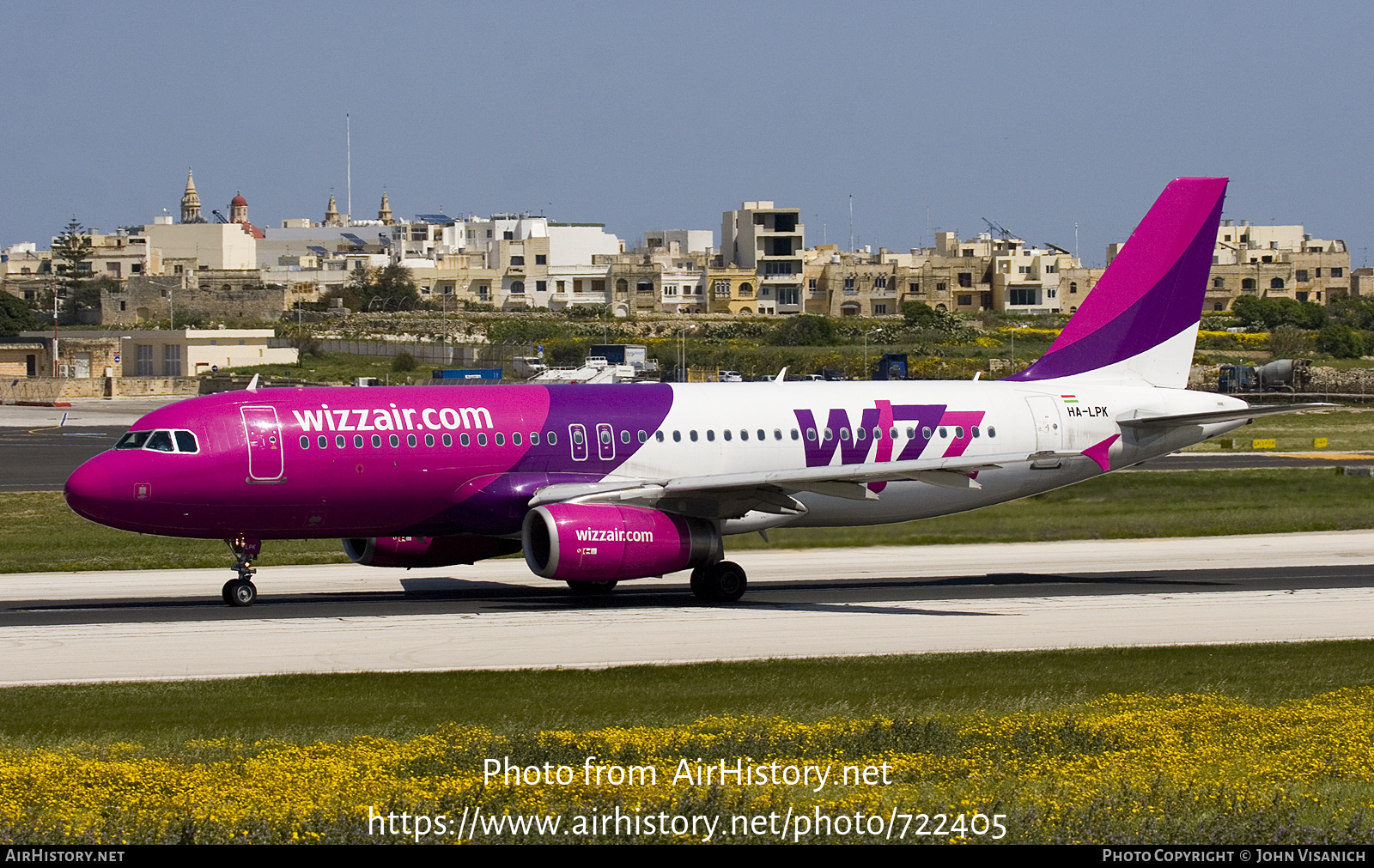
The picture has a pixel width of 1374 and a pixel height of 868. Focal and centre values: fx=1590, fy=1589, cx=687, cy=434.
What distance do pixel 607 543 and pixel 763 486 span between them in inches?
132

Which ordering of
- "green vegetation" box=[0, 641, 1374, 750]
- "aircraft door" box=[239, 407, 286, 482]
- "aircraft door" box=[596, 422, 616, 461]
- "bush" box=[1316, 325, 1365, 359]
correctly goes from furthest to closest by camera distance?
"bush" box=[1316, 325, 1365, 359] < "aircraft door" box=[596, 422, 616, 461] < "aircraft door" box=[239, 407, 286, 482] < "green vegetation" box=[0, 641, 1374, 750]

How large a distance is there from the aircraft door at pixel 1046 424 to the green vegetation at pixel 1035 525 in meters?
5.72

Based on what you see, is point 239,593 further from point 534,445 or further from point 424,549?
point 534,445

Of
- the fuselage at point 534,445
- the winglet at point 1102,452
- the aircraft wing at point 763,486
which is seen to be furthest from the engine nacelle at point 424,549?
the winglet at point 1102,452

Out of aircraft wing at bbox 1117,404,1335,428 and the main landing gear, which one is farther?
aircraft wing at bbox 1117,404,1335,428

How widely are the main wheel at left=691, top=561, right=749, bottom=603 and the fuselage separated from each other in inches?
98.4

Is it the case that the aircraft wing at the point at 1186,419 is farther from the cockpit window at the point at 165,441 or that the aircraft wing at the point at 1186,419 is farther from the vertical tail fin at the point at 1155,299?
the cockpit window at the point at 165,441

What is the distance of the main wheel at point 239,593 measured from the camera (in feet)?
106

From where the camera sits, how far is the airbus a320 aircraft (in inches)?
1236

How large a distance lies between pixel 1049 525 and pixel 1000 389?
26.9 feet

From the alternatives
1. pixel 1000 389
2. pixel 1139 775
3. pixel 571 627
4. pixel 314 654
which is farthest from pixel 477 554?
pixel 1139 775

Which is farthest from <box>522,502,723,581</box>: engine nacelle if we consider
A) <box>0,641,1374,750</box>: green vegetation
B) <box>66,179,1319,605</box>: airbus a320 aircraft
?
<box>0,641,1374,750</box>: green vegetation

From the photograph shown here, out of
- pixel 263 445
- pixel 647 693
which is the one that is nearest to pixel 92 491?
pixel 263 445

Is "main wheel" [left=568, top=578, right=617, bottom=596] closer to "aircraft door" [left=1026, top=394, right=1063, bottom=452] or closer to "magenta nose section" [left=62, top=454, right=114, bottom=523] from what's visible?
"magenta nose section" [left=62, top=454, right=114, bottom=523]
